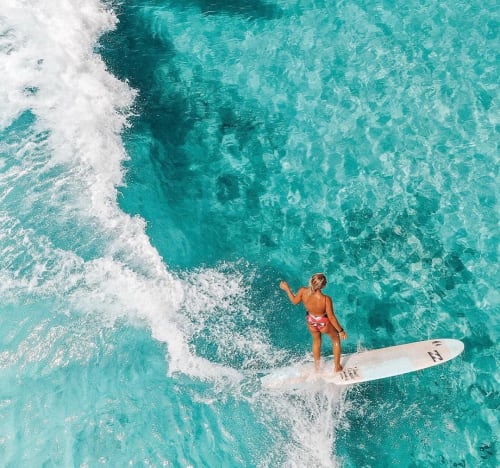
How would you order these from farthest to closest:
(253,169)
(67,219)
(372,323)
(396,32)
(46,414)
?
1. (396,32)
2. (253,169)
3. (67,219)
4. (372,323)
5. (46,414)

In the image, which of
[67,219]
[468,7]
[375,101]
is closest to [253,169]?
[375,101]

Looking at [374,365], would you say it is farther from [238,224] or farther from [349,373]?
[238,224]

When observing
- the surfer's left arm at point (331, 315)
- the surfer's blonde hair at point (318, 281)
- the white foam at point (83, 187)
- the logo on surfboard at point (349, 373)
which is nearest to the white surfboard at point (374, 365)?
the logo on surfboard at point (349, 373)

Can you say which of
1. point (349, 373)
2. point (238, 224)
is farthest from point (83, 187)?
point (349, 373)

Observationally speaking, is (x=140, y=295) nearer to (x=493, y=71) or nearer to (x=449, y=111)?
(x=449, y=111)

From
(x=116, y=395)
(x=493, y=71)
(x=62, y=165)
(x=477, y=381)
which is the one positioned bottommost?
(x=477, y=381)

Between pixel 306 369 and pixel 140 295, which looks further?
pixel 140 295

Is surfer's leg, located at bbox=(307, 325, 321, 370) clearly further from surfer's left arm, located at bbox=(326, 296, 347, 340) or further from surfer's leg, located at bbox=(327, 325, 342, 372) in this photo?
surfer's left arm, located at bbox=(326, 296, 347, 340)
